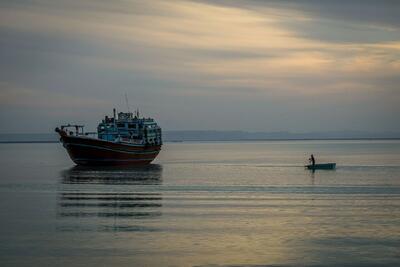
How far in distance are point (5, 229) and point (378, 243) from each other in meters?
14.5

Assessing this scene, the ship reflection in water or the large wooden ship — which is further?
the large wooden ship

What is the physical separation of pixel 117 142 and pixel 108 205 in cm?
4556

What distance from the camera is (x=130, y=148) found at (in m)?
84.0

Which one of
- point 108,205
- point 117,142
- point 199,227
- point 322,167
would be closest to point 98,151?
point 117,142

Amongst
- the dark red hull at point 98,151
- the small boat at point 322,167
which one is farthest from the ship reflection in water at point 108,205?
the small boat at point 322,167

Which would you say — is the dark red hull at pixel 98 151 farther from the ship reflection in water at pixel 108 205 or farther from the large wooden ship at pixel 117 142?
the ship reflection in water at pixel 108 205

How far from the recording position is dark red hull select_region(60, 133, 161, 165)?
7994 cm

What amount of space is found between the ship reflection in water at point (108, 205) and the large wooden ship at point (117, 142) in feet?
76.5

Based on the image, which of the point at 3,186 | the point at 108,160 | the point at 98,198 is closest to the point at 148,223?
the point at 98,198

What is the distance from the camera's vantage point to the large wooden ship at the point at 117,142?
3169 inches

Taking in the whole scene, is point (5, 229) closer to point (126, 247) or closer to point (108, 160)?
point (126, 247)

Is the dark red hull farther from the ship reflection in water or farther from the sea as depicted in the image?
the sea

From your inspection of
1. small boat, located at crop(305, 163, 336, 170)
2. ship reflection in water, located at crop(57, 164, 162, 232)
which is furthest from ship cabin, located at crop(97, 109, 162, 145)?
ship reflection in water, located at crop(57, 164, 162, 232)

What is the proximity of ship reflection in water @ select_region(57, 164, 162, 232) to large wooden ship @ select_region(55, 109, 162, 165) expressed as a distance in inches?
918
